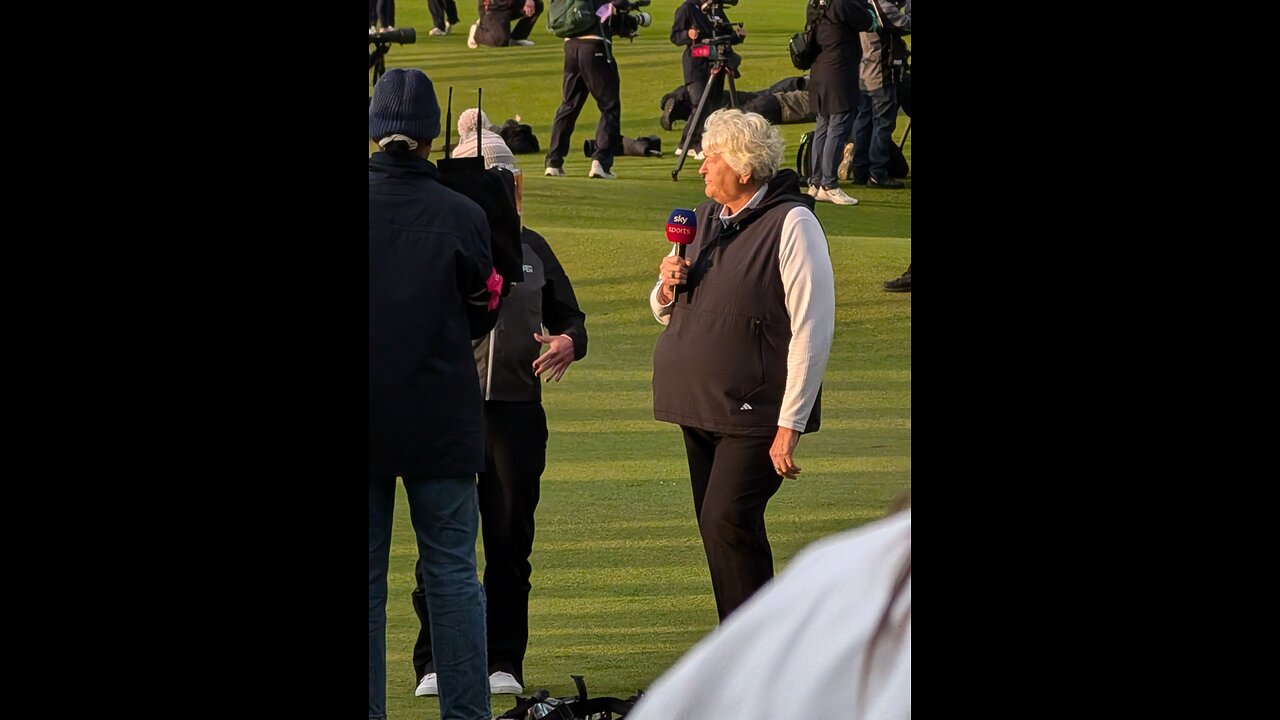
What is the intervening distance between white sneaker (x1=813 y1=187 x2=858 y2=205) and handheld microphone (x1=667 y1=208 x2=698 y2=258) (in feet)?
26.3

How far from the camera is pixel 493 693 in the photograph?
4938mm

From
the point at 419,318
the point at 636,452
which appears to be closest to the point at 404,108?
the point at 419,318

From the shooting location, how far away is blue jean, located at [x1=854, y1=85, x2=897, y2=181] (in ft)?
42.5

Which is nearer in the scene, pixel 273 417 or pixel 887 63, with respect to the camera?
pixel 273 417

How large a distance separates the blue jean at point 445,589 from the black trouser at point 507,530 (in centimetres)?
69

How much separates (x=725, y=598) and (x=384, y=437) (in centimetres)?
116

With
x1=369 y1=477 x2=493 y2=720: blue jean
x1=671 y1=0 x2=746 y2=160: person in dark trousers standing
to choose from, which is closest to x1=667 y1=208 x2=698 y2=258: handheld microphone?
x1=369 y1=477 x2=493 y2=720: blue jean

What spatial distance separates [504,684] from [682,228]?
138 centimetres

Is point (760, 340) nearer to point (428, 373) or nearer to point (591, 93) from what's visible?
point (428, 373)

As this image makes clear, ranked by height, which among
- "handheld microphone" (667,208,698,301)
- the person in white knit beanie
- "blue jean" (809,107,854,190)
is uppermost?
the person in white knit beanie

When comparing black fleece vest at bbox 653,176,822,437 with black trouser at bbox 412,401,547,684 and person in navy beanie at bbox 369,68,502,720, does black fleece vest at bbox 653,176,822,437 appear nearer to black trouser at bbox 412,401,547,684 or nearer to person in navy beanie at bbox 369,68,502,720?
black trouser at bbox 412,401,547,684

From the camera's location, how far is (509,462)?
5000 mm
